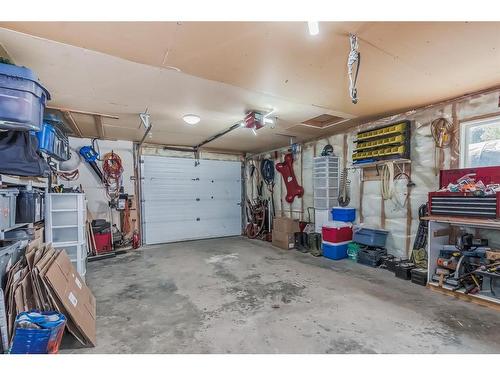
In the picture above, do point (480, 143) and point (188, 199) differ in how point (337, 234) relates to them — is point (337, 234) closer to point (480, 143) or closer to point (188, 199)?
point (480, 143)

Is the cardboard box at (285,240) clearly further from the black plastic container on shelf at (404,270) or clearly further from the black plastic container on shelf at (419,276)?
the black plastic container on shelf at (419,276)

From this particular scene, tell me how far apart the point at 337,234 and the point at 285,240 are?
129 cm

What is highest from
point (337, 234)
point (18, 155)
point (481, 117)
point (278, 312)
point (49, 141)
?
point (481, 117)

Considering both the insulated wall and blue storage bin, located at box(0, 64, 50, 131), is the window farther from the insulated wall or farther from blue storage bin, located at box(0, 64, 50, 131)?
the insulated wall

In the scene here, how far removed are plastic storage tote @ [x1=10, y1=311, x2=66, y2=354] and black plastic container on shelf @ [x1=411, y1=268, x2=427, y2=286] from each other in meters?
3.86

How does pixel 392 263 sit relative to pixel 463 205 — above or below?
below

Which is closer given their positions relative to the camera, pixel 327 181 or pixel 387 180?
pixel 387 180

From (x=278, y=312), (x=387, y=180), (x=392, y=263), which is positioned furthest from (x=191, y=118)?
(x=392, y=263)

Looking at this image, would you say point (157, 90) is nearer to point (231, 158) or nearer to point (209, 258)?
point (209, 258)

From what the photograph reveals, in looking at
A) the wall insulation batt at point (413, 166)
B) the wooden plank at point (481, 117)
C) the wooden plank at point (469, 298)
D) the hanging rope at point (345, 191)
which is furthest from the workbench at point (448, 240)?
the hanging rope at point (345, 191)

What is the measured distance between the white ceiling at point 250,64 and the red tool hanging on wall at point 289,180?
8.15 feet

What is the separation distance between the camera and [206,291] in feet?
10.1

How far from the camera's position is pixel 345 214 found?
463 cm
